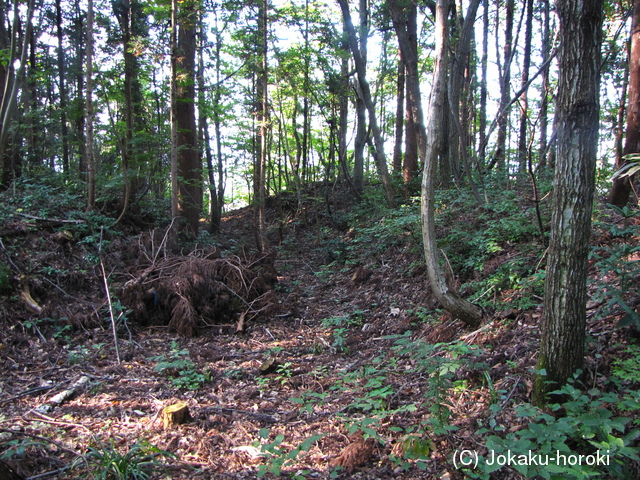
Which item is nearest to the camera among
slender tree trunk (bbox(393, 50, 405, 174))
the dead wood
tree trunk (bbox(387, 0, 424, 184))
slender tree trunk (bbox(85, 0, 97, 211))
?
the dead wood

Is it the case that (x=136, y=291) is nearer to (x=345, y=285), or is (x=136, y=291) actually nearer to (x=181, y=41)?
(x=345, y=285)

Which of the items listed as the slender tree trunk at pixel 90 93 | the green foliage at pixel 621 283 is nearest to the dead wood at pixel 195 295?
the slender tree trunk at pixel 90 93

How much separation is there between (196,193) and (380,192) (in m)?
5.84

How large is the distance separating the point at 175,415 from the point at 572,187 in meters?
4.01

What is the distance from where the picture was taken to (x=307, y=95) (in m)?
14.5

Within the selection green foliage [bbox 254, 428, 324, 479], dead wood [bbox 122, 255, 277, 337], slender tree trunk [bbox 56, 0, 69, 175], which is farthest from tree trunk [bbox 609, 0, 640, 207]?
slender tree trunk [bbox 56, 0, 69, 175]

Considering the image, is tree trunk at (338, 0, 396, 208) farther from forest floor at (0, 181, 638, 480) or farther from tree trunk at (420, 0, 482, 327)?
tree trunk at (420, 0, 482, 327)

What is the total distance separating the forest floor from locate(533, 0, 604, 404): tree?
42 centimetres

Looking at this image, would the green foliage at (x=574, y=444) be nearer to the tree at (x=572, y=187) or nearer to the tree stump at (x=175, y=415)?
the tree at (x=572, y=187)

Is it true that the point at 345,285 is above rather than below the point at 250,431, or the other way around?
above

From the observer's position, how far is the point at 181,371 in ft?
16.5

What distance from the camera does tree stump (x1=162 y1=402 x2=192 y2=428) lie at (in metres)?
3.74

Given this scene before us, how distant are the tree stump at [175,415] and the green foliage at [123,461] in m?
0.45

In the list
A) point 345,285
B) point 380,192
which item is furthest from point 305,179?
point 345,285
